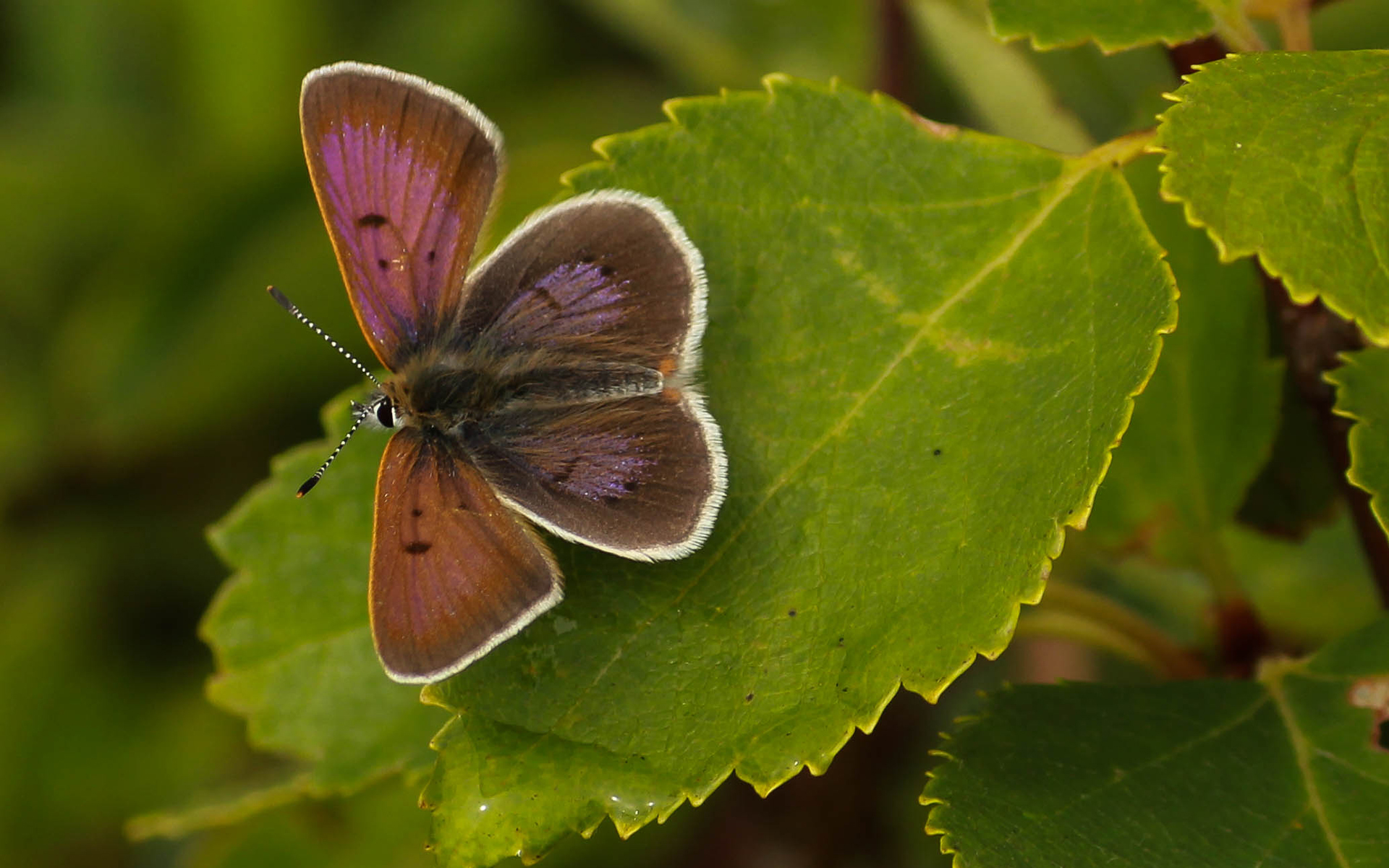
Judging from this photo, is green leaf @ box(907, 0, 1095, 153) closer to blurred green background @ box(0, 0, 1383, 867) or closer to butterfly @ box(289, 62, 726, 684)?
blurred green background @ box(0, 0, 1383, 867)

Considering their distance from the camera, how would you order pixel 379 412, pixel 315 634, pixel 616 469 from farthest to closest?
pixel 315 634
pixel 379 412
pixel 616 469

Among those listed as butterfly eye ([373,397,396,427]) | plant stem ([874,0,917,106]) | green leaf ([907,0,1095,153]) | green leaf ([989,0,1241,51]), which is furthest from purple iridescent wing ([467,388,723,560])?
plant stem ([874,0,917,106])

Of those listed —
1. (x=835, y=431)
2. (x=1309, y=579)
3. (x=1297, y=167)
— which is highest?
(x=1297, y=167)

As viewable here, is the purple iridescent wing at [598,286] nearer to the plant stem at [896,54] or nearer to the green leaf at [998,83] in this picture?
the green leaf at [998,83]

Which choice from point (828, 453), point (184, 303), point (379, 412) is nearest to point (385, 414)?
point (379, 412)

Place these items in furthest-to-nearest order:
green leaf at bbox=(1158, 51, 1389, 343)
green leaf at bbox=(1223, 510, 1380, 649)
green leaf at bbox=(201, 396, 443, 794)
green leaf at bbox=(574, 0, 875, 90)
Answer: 1. green leaf at bbox=(574, 0, 875, 90)
2. green leaf at bbox=(1223, 510, 1380, 649)
3. green leaf at bbox=(201, 396, 443, 794)
4. green leaf at bbox=(1158, 51, 1389, 343)

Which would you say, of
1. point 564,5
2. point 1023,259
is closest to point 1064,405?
point 1023,259

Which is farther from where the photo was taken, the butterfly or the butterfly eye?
the butterfly eye

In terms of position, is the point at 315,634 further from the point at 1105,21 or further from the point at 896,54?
the point at 896,54
